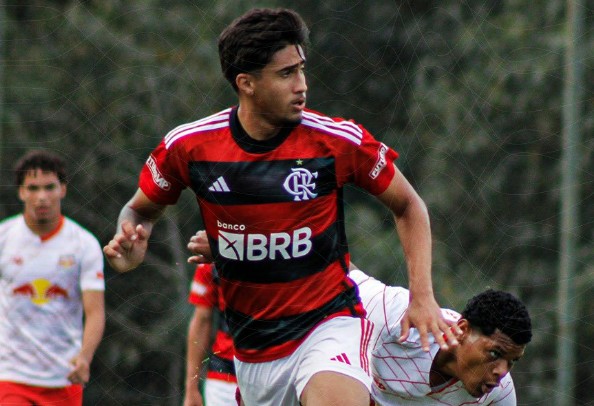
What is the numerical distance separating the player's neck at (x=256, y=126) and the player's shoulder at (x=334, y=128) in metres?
0.12

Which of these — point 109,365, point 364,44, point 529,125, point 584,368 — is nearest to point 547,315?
point 584,368

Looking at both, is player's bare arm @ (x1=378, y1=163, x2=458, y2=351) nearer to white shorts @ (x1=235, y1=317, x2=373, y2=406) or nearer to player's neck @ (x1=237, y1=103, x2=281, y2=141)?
white shorts @ (x1=235, y1=317, x2=373, y2=406)

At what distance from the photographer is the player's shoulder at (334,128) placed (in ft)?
14.5

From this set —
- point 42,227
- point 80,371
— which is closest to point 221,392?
point 80,371

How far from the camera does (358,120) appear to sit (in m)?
9.38

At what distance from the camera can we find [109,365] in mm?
8609

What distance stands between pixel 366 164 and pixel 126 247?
89cm

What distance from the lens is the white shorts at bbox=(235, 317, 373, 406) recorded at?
4.29m

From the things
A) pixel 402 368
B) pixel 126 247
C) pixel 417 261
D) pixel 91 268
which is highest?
pixel 126 247

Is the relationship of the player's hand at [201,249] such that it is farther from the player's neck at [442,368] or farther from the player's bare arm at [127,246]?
the player's neck at [442,368]

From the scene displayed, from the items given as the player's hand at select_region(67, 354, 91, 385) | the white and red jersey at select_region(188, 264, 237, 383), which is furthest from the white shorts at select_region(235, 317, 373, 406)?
the player's hand at select_region(67, 354, 91, 385)

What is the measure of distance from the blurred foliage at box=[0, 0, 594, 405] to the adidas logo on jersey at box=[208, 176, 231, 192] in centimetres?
369

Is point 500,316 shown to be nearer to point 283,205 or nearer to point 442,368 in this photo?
point 442,368

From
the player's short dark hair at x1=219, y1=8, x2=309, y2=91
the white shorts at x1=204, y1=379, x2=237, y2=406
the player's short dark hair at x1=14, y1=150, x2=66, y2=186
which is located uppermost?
the player's short dark hair at x1=219, y1=8, x2=309, y2=91
